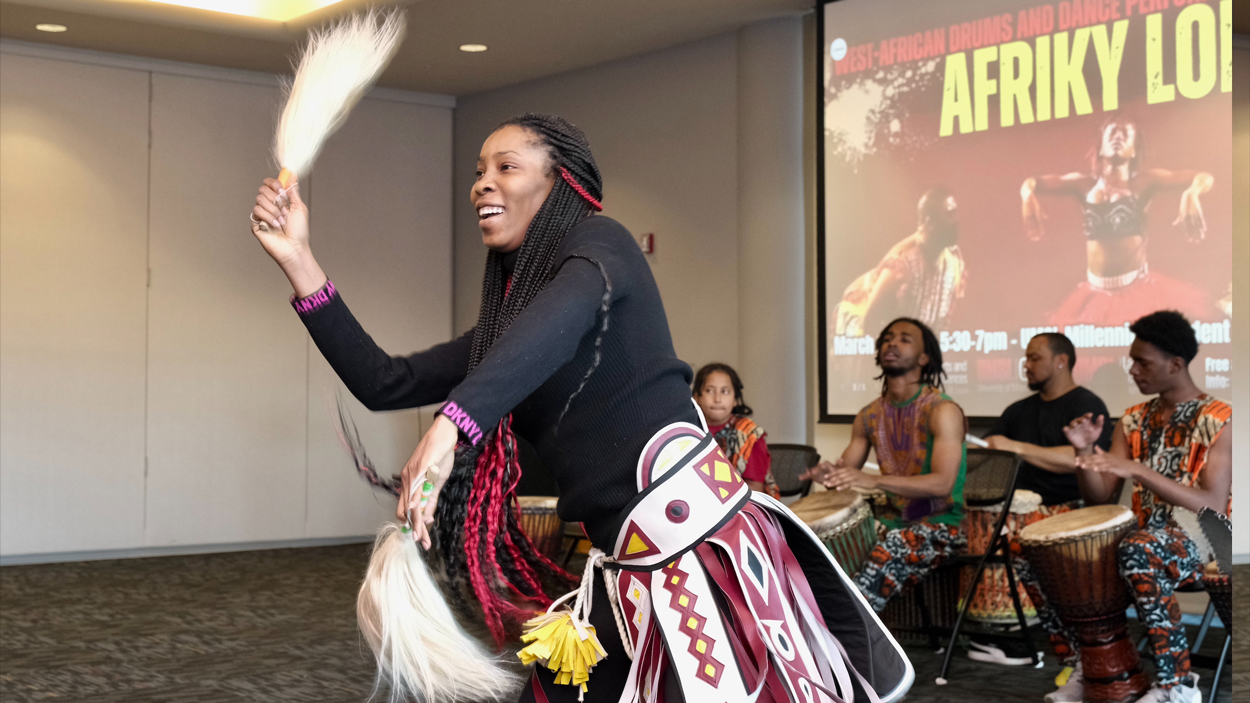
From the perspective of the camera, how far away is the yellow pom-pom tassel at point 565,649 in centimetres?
159

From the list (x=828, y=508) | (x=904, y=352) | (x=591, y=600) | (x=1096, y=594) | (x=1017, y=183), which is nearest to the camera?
(x=591, y=600)

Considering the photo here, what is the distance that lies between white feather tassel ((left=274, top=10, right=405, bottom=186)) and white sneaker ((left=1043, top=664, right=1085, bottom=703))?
3.25 m

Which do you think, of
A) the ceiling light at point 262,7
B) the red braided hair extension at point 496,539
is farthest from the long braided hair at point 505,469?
the ceiling light at point 262,7

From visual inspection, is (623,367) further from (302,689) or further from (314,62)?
(302,689)

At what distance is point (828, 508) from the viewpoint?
4348 millimetres

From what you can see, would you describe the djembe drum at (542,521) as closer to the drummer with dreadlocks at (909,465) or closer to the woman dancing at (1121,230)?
the drummer with dreadlocks at (909,465)

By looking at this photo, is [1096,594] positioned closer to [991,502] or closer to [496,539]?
[991,502]

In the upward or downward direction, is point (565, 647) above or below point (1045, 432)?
below

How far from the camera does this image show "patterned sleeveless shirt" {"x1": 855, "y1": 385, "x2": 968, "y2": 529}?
454 centimetres

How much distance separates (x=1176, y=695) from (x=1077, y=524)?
1.93 feet

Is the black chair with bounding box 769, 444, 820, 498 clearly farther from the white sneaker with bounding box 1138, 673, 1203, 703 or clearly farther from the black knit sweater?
the black knit sweater

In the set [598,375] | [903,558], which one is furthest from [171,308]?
[598,375]

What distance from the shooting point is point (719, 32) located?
23.3 ft

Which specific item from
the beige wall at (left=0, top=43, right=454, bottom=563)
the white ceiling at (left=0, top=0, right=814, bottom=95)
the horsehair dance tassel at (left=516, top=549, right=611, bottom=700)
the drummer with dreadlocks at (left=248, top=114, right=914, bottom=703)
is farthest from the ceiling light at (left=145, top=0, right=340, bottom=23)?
the horsehair dance tassel at (left=516, top=549, right=611, bottom=700)
